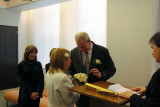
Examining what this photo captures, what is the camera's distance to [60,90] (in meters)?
Answer: 1.83

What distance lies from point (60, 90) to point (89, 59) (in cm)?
77

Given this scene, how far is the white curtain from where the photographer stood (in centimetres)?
463

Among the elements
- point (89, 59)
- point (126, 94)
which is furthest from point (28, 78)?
point (126, 94)

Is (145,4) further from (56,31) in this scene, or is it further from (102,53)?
(56,31)

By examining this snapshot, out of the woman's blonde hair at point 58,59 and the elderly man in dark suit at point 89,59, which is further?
the elderly man in dark suit at point 89,59

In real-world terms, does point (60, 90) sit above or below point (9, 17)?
below

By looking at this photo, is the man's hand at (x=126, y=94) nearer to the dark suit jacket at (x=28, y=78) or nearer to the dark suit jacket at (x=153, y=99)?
the dark suit jacket at (x=153, y=99)

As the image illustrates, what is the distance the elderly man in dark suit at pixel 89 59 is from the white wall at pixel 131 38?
1.17m

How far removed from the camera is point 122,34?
357 cm

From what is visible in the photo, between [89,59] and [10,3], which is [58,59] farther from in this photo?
[10,3]

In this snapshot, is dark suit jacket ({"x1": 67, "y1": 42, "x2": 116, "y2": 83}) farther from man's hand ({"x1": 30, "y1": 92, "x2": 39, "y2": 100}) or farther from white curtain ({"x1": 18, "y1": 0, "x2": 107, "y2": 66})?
white curtain ({"x1": 18, "y1": 0, "x2": 107, "y2": 66})

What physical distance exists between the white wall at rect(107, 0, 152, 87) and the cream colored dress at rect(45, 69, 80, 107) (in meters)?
1.92

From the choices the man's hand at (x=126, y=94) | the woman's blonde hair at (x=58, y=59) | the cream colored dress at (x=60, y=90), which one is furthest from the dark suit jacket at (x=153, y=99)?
the woman's blonde hair at (x=58, y=59)

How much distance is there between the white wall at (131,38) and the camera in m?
3.29
